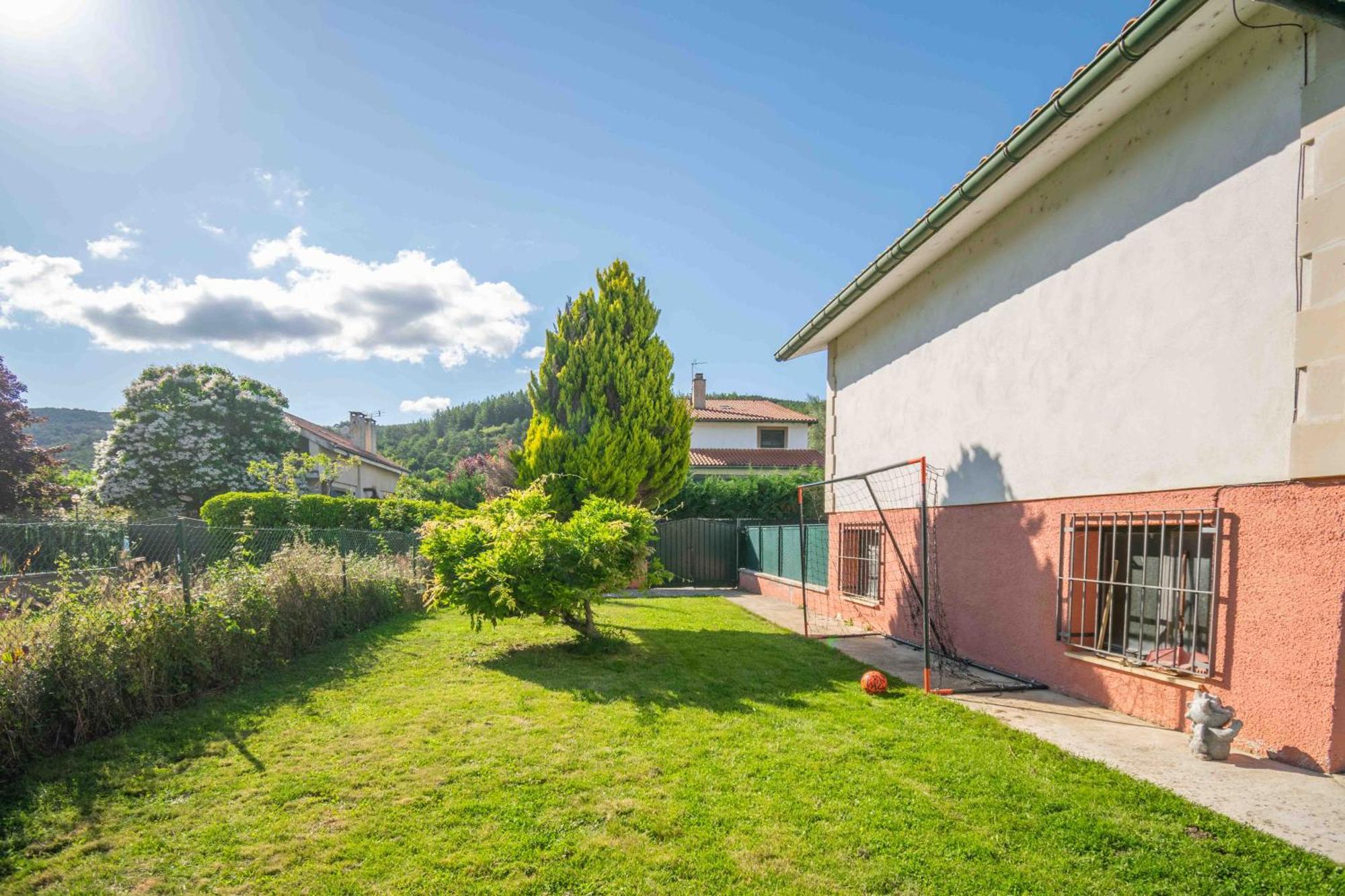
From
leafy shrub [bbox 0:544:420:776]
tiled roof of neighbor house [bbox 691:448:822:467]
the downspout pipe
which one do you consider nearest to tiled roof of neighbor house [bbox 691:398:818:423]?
tiled roof of neighbor house [bbox 691:448:822:467]

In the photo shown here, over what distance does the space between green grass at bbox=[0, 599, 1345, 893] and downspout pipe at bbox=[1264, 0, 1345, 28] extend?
4009mm

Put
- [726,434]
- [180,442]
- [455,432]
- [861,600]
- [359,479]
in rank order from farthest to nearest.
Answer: [455,432], [359,479], [726,434], [180,442], [861,600]

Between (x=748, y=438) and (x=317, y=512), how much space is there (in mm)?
18981

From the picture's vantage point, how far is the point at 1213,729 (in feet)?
13.4

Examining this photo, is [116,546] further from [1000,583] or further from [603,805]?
[1000,583]

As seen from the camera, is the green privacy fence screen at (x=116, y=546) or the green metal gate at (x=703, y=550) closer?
the green privacy fence screen at (x=116, y=546)

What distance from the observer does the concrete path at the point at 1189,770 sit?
10.6 feet

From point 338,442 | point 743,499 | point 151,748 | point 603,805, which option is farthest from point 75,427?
point 603,805

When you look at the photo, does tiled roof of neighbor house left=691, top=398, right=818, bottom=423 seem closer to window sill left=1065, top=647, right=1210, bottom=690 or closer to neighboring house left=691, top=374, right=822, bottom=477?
neighboring house left=691, top=374, right=822, bottom=477

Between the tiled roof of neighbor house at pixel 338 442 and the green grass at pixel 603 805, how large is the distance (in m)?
26.9

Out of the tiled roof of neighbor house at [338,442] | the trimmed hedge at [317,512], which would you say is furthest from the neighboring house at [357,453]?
the trimmed hedge at [317,512]

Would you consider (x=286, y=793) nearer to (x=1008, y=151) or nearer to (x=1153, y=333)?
(x=1153, y=333)

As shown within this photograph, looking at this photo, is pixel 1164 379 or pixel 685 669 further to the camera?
pixel 685 669

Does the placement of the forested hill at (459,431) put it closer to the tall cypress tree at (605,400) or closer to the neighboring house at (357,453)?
the neighboring house at (357,453)
